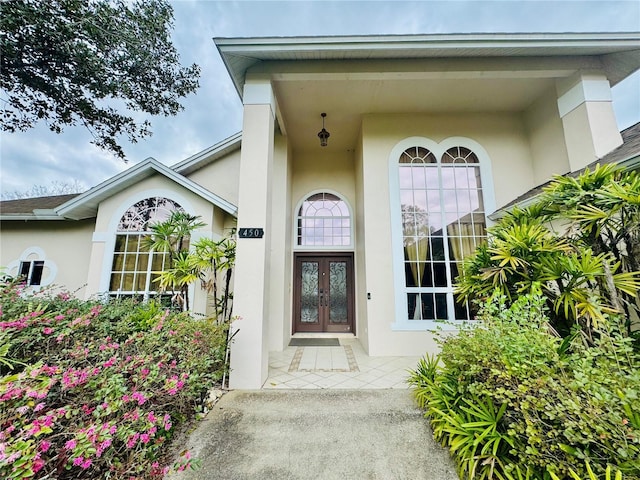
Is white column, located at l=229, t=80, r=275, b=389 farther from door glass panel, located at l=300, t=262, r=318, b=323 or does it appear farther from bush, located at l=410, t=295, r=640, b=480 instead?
door glass panel, located at l=300, t=262, r=318, b=323

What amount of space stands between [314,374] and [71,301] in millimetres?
3467

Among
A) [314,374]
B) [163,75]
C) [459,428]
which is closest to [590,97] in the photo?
[459,428]

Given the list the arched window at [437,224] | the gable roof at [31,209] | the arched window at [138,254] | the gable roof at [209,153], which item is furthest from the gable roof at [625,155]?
the gable roof at [31,209]

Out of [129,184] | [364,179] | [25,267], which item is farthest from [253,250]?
[25,267]

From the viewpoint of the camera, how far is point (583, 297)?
2.69 meters

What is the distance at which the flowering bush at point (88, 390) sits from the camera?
1321mm

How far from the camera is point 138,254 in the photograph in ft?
19.2

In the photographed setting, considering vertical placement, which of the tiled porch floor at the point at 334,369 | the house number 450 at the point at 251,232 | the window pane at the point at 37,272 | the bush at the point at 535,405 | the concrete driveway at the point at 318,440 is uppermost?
the house number 450 at the point at 251,232

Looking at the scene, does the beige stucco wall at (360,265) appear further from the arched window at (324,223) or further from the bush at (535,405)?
the bush at (535,405)

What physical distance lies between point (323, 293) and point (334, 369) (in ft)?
10.0

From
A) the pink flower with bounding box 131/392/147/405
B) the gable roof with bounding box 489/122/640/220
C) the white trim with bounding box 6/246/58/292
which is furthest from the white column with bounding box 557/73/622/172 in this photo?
the white trim with bounding box 6/246/58/292

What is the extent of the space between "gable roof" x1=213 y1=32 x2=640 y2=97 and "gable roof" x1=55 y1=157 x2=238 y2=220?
2.58 m

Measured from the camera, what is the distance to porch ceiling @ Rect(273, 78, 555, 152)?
5078 mm

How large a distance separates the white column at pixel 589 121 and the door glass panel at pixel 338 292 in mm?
5497
